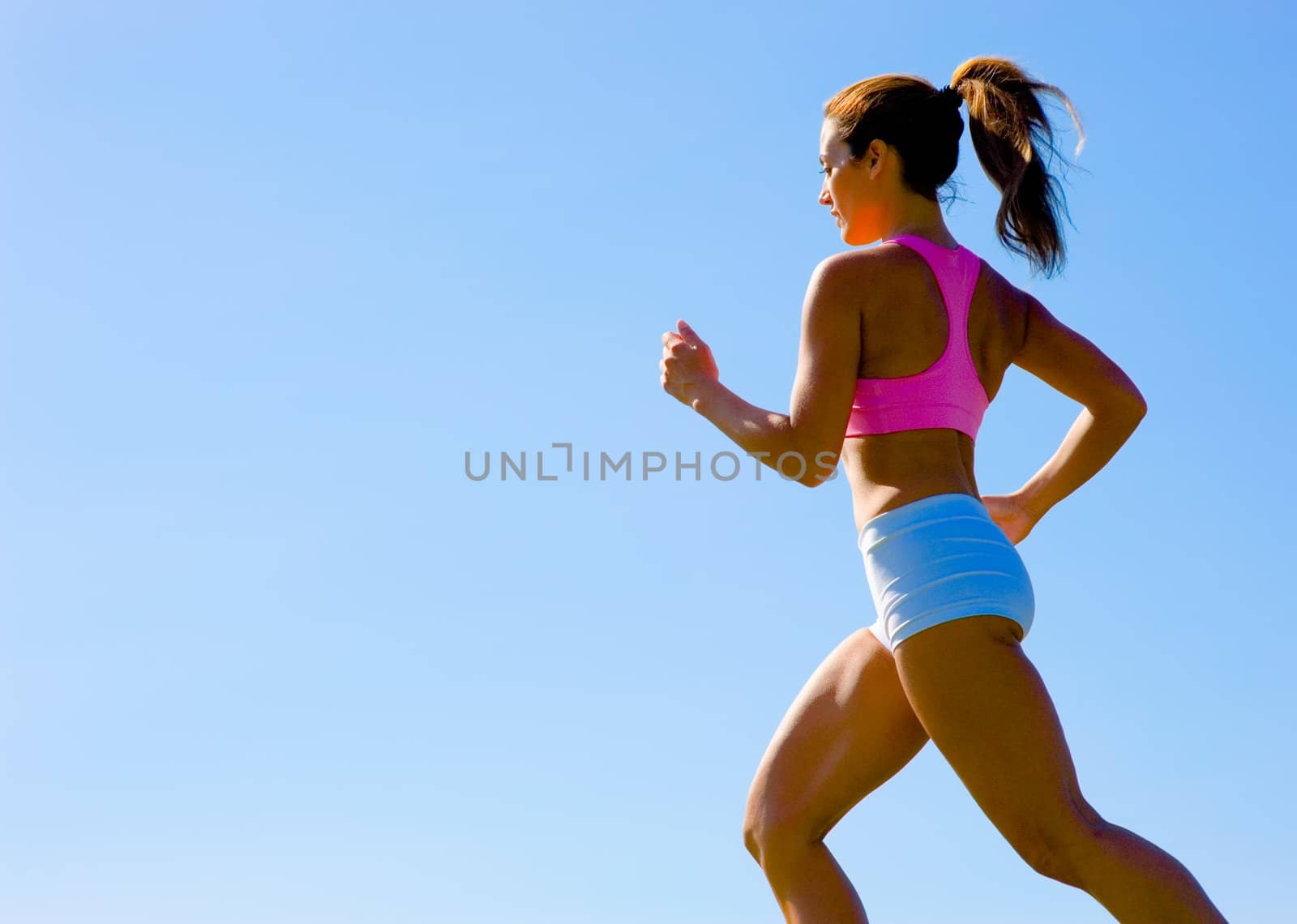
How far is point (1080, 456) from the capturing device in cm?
412

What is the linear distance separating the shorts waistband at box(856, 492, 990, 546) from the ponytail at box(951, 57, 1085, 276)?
0.84 m

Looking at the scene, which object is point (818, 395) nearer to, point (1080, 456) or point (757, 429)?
point (757, 429)

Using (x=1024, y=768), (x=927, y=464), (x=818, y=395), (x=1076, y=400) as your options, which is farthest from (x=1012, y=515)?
(x=1024, y=768)

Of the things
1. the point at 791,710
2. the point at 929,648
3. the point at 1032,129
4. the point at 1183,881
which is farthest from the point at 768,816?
the point at 1032,129

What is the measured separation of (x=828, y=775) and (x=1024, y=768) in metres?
0.58

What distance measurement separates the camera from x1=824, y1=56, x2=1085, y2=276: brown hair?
3.87 meters

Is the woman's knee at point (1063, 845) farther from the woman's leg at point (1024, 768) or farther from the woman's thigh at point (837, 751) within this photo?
the woman's thigh at point (837, 751)

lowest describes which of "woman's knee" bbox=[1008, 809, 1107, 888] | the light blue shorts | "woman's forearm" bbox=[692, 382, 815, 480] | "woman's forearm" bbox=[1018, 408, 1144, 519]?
"woman's knee" bbox=[1008, 809, 1107, 888]

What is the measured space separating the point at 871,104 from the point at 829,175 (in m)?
0.21

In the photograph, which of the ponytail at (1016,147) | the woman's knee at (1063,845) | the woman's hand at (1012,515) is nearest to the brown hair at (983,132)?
the ponytail at (1016,147)

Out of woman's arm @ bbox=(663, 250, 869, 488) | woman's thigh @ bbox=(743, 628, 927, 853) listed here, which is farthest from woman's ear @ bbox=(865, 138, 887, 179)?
woman's thigh @ bbox=(743, 628, 927, 853)

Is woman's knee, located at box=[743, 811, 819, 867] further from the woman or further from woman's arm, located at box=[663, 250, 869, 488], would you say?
woman's arm, located at box=[663, 250, 869, 488]

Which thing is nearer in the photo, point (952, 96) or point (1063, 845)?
point (1063, 845)

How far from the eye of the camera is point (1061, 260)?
4.07 m
